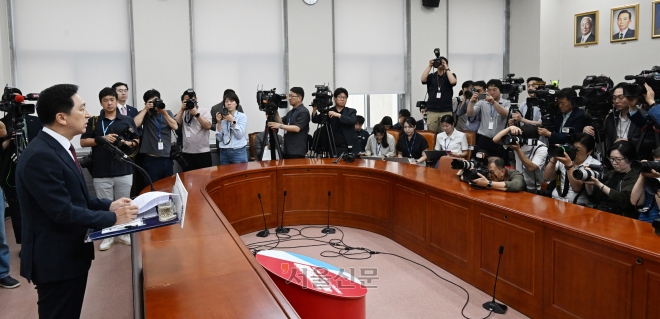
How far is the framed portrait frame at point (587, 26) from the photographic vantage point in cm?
761

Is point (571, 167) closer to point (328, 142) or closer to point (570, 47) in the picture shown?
point (328, 142)

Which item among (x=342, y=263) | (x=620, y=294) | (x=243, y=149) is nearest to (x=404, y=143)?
(x=243, y=149)

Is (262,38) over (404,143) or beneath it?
over

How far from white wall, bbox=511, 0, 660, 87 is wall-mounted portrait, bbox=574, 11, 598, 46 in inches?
3.0

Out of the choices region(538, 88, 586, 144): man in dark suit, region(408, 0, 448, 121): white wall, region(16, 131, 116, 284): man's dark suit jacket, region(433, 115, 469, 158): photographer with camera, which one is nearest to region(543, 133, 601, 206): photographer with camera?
region(538, 88, 586, 144): man in dark suit

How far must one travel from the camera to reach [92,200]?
86.4 inches

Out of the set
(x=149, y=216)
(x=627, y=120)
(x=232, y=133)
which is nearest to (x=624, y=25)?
(x=627, y=120)

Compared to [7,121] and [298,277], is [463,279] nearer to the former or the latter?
[298,277]

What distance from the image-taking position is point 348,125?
541 centimetres

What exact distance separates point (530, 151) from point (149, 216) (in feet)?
11.1

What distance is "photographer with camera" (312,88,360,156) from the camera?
536 cm

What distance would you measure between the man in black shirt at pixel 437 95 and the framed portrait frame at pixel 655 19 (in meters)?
2.86

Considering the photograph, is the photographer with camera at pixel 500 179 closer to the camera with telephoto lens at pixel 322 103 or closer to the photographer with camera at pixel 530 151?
the photographer with camera at pixel 530 151

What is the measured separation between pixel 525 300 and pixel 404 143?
3343 millimetres
